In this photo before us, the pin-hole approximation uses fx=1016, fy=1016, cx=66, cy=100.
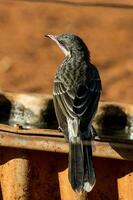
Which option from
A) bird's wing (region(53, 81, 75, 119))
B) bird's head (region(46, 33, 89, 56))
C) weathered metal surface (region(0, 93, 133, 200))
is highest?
bird's head (region(46, 33, 89, 56))

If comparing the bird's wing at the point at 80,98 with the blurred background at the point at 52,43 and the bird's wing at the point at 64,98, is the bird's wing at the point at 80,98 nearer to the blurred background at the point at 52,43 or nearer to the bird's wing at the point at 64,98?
the bird's wing at the point at 64,98

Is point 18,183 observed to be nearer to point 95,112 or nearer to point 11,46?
point 95,112

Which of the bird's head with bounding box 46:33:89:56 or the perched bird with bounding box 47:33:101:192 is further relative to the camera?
the bird's head with bounding box 46:33:89:56

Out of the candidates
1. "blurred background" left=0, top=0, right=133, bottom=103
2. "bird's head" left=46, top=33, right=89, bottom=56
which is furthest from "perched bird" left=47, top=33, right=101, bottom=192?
"blurred background" left=0, top=0, right=133, bottom=103

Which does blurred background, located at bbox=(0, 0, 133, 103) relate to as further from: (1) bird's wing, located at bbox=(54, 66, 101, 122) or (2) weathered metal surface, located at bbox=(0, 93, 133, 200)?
(2) weathered metal surface, located at bbox=(0, 93, 133, 200)

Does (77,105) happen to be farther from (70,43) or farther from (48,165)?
(70,43)

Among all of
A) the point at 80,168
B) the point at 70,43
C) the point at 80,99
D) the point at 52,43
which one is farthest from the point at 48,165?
the point at 52,43

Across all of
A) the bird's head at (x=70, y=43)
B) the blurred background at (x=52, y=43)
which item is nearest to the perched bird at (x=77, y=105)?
the bird's head at (x=70, y=43)

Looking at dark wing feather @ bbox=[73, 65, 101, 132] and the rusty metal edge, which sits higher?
dark wing feather @ bbox=[73, 65, 101, 132]
